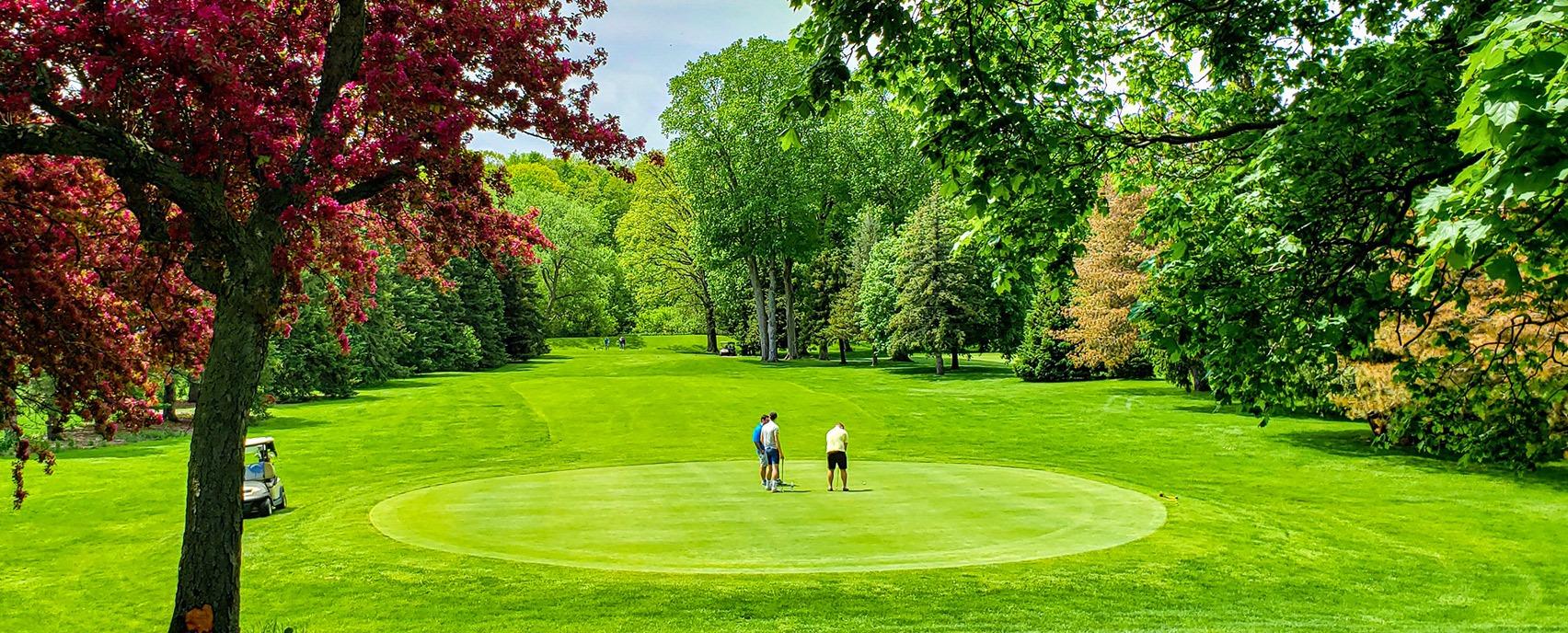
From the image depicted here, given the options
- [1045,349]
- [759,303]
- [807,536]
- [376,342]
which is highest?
[759,303]

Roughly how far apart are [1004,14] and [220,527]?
961 cm

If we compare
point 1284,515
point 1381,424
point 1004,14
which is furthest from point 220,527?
point 1381,424

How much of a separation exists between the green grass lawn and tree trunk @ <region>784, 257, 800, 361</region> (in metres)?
31.1

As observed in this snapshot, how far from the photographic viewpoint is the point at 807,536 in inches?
667

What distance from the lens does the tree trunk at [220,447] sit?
947cm

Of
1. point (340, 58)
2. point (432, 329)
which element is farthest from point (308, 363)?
point (340, 58)

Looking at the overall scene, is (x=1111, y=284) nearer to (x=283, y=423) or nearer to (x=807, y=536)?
(x=807, y=536)

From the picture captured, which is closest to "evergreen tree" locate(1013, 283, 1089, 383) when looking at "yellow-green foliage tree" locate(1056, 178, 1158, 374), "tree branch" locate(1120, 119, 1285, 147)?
"yellow-green foliage tree" locate(1056, 178, 1158, 374)

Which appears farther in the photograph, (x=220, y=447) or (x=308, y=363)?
(x=308, y=363)

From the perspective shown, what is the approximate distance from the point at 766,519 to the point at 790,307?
163ft

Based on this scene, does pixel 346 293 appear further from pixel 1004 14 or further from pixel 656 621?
pixel 1004 14

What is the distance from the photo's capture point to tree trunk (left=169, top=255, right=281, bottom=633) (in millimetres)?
9469

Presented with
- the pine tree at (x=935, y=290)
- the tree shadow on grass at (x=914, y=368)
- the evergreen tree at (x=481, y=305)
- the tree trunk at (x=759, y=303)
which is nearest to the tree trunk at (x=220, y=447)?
the tree shadow on grass at (x=914, y=368)

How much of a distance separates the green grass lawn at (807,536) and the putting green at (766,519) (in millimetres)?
110
